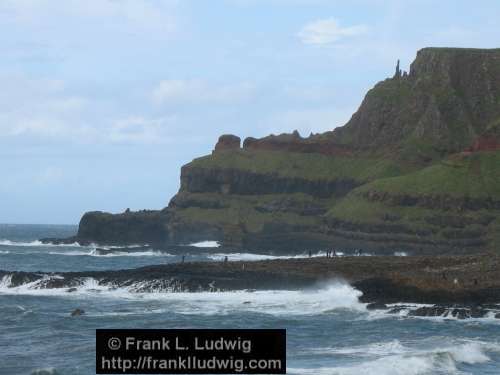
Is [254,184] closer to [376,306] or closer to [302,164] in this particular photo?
[302,164]

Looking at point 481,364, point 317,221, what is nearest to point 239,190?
point 317,221

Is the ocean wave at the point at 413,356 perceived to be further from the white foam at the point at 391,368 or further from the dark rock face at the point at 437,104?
the dark rock face at the point at 437,104

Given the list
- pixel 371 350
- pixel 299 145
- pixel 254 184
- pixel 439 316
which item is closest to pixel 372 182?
pixel 254 184

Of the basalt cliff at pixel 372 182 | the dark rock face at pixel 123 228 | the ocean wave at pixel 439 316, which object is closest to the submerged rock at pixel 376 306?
the ocean wave at pixel 439 316

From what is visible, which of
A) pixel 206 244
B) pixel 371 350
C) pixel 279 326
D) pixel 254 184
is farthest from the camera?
pixel 254 184

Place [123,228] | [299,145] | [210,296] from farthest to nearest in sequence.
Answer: [299,145]
[123,228]
[210,296]

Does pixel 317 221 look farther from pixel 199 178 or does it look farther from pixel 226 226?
pixel 199 178

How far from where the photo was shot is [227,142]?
6619 inches

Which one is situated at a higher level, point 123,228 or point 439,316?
point 123,228

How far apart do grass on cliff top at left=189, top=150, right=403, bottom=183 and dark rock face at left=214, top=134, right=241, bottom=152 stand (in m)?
4.21

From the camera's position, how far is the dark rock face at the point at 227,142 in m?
168
